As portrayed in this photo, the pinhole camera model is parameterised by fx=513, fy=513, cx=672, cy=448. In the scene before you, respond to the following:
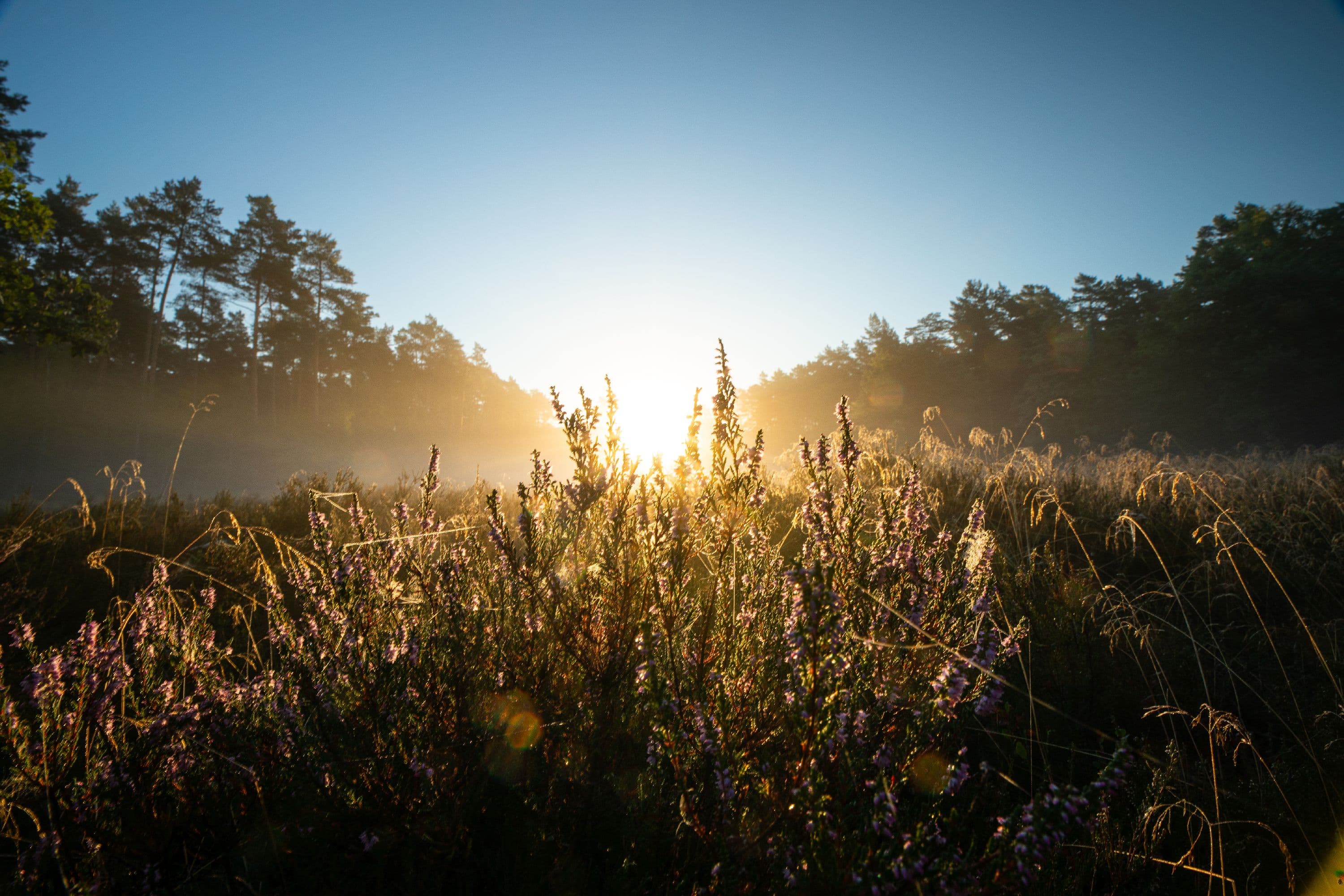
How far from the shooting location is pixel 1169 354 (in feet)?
98.5

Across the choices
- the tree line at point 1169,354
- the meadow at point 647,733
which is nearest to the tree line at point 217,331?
the meadow at point 647,733

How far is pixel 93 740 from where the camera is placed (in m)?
1.99

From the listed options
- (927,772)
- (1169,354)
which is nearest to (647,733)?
(927,772)

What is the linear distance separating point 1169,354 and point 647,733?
41.0 meters

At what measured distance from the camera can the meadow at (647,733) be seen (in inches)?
53.6

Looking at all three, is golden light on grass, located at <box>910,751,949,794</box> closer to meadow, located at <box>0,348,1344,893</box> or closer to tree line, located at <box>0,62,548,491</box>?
meadow, located at <box>0,348,1344,893</box>

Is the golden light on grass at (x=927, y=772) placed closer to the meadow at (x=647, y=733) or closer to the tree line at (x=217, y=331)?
the meadow at (x=647, y=733)

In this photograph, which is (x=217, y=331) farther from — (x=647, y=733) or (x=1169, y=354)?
(x=1169, y=354)

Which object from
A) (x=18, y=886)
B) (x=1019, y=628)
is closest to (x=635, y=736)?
(x=1019, y=628)

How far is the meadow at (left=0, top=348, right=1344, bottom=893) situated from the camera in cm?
136

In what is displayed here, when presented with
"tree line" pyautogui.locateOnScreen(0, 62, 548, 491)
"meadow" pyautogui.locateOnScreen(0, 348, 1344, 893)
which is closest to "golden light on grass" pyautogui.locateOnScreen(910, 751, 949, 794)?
"meadow" pyautogui.locateOnScreen(0, 348, 1344, 893)

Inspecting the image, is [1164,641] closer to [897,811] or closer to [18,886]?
[897,811]

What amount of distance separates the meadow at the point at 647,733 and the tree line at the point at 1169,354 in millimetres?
24418

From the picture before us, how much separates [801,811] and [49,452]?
126 feet
